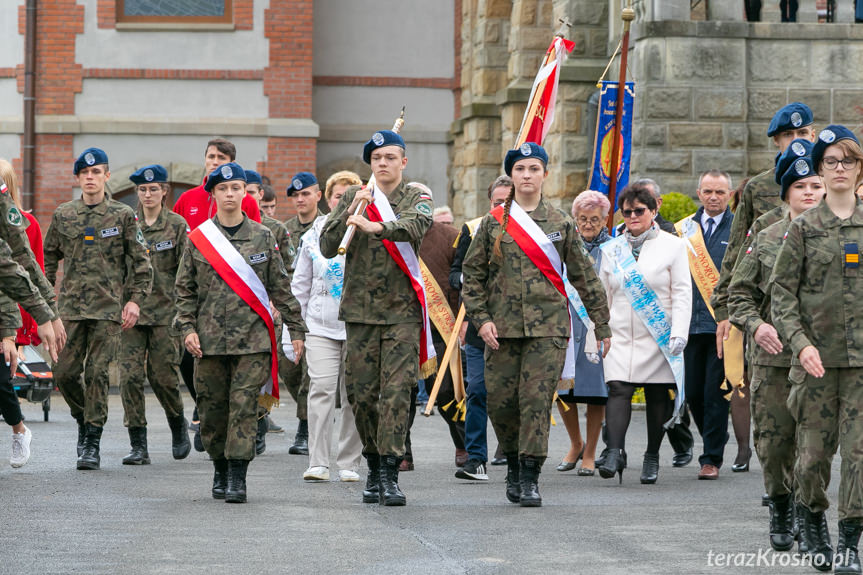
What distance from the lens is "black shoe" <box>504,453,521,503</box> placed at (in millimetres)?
9055

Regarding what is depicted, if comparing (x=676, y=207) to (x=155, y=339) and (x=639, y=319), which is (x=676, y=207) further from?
(x=155, y=339)

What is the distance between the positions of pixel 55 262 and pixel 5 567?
4.76 m

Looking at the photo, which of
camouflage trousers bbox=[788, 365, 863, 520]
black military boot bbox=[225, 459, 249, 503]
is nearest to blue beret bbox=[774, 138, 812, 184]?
camouflage trousers bbox=[788, 365, 863, 520]

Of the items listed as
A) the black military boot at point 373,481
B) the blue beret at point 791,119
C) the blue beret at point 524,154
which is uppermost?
the blue beret at point 791,119

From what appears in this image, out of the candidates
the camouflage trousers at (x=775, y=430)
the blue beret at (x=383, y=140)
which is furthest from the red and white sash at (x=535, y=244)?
the camouflage trousers at (x=775, y=430)

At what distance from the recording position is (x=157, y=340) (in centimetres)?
A: 1131

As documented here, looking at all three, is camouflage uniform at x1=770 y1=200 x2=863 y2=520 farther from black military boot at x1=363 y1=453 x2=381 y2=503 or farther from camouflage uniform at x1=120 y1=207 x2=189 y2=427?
camouflage uniform at x1=120 y1=207 x2=189 y2=427

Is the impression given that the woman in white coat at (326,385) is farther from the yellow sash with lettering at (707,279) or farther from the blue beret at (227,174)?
the yellow sash with lettering at (707,279)

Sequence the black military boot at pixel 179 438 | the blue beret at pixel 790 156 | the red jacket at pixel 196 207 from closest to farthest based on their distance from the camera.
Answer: the blue beret at pixel 790 156 < the black military boot at pixel 179 438 < the red jacket at pixel 196 207

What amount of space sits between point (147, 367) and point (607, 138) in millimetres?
4477

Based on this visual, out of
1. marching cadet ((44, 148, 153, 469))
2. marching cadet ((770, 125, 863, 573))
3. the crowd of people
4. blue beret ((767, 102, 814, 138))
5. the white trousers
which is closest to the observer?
marching cadet ((770, 125, 863, 573))

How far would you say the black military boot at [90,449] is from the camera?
10.7m

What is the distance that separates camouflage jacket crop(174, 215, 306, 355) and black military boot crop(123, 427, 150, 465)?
7.14 feet

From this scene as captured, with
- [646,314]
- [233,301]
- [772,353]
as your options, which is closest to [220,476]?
[233,301]
